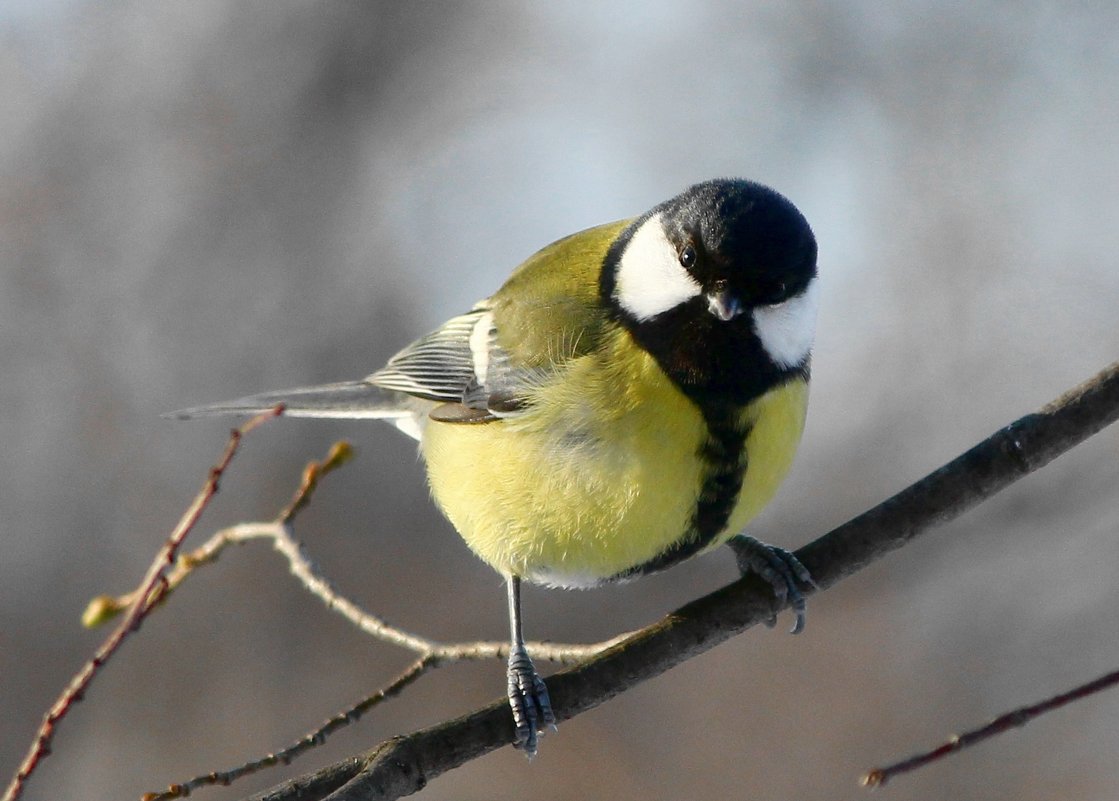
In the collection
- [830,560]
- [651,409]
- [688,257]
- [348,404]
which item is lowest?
[830,560]

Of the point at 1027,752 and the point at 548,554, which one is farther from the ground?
the point at 548,554

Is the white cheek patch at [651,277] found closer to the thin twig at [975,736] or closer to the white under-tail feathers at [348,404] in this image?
the white under-tail feathers at [348,404]

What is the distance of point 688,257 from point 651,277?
13 cm

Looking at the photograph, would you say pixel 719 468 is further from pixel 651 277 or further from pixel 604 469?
pixel 651 277

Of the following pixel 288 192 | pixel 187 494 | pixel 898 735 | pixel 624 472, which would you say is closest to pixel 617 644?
pixel 624 472

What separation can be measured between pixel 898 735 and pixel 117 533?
375cm

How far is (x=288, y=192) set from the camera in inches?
271

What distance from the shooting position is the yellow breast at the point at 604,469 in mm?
2180

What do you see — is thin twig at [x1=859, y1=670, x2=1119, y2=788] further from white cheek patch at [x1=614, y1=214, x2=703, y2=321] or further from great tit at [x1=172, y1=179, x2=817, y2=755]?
white cheek patch at [x1=614, y1=214, x2=703, y2=321]

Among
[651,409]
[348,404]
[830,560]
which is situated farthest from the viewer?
[348,404]

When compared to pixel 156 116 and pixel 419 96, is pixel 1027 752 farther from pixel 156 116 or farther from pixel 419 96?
pixel 156 116

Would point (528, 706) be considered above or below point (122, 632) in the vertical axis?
below

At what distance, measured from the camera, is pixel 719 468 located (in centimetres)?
220

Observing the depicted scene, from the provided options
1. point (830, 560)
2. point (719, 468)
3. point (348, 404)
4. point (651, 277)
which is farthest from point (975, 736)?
point (348, 404)
